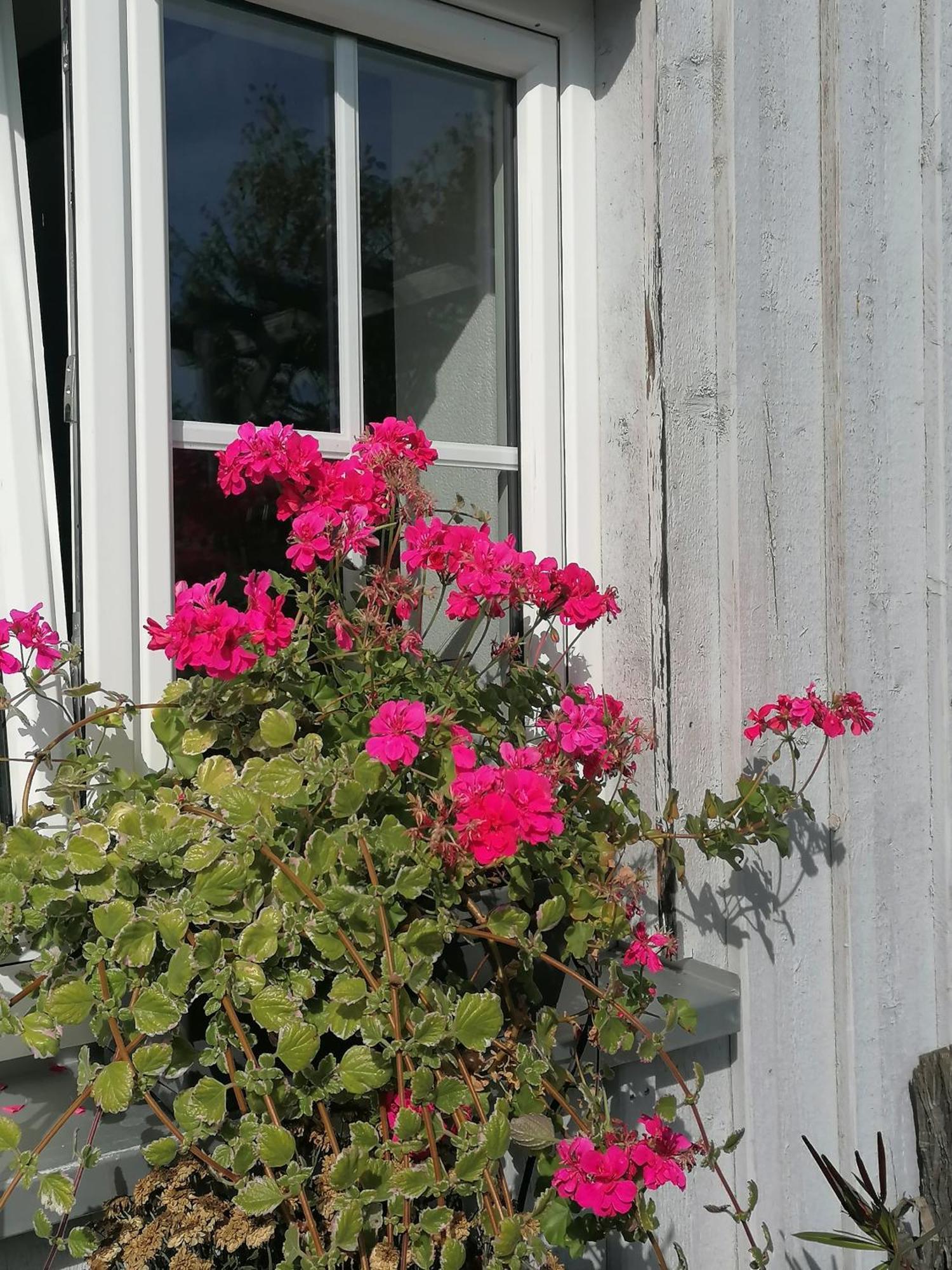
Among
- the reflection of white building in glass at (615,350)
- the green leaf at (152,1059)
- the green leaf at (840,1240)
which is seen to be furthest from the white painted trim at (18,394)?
the green leaf at (840,1240)

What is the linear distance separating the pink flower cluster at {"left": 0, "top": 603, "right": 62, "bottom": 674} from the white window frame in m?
0.09

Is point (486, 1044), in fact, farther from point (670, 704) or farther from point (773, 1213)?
point (773, 1213)

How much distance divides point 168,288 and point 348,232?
12.1 inches

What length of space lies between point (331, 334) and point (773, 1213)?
59.3 inches

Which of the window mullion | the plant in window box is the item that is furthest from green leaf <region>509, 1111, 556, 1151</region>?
the window mullion

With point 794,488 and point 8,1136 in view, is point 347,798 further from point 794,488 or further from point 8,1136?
point 794,488

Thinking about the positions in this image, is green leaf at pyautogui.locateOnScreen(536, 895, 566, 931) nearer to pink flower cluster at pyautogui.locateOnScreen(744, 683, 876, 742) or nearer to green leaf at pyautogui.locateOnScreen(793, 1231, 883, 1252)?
pink flower cluster at pyautogui.locateOnScreen(744, 683, 876, 742)

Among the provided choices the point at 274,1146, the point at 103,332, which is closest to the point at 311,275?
the point at 103,332

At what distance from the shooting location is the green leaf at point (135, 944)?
108cm

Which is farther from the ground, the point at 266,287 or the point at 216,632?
the point at 266,287

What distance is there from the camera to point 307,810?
1.19m

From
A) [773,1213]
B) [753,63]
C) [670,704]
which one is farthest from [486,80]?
[773,1213]

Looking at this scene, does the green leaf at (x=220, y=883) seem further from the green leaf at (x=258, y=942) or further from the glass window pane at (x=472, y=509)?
the glass window pane at (x=472, y=509)

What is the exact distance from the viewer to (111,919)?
109 cm
